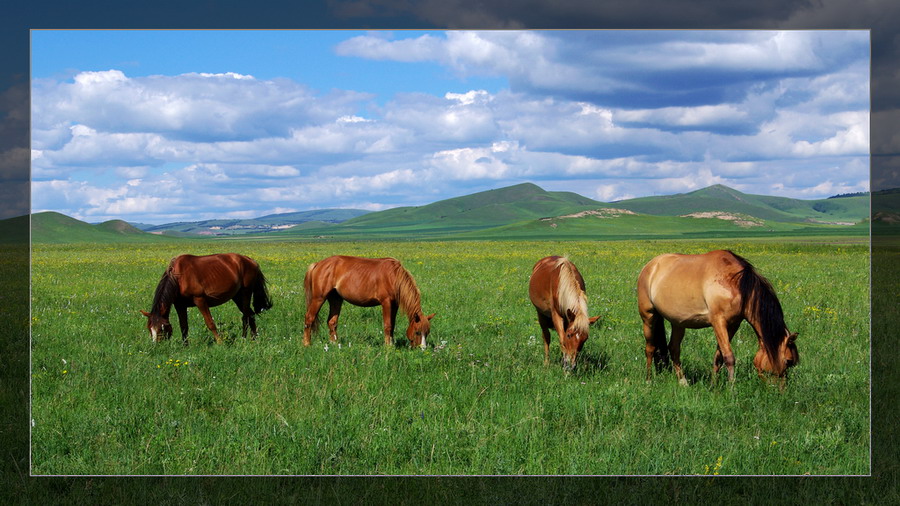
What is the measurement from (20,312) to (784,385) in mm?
14604

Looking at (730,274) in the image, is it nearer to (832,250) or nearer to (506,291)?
(506,291)

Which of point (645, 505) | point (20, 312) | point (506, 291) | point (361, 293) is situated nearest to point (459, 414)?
point (645, 505)

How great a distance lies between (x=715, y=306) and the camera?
8383 millimetres

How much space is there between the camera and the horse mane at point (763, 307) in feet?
24.7

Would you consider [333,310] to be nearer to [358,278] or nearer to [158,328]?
[358,278]

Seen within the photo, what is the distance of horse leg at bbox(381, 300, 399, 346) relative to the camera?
12.2m

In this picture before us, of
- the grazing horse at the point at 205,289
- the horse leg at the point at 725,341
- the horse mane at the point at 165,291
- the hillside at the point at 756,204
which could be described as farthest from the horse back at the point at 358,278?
the horse leg at the point at 725,341

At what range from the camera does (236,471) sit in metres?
5.93

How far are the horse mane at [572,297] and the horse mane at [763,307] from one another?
7.47ft

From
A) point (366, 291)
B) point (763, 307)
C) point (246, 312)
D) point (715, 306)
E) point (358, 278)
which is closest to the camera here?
point (763, 307)

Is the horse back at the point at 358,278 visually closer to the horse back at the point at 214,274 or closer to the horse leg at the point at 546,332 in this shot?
the horse back at the point at 214,274

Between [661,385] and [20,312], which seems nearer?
[661,385]

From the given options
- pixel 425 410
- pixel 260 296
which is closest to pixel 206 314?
pixel 260 296

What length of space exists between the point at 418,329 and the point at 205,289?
4.73 meters
